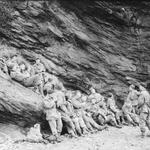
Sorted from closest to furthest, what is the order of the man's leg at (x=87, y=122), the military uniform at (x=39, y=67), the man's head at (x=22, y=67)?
the man's leg at (x=87, y=122), the man's head at (x=22, y=67), the military uniform at (x=39, y=67)

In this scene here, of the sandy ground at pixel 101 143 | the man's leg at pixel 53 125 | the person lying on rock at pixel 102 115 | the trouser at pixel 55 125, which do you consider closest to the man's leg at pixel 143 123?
the sandy ground at pixel 101 143

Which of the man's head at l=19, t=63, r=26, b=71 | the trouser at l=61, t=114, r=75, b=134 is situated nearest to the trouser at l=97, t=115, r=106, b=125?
the trouser at l=61, t=114, r=75, b=134

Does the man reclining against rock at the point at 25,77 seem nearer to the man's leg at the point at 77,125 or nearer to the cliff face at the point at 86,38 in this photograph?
the man's leg at the point at 77,125

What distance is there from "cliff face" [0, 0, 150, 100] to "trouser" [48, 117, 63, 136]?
16.0 ft

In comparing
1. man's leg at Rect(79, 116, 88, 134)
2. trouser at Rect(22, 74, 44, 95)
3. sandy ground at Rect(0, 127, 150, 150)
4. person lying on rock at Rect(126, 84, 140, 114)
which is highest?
trouser at Rect(22, 74, 44, 95)

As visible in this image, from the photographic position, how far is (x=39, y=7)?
22.6 m

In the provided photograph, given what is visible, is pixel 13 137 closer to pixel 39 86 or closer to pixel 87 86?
pixel 39 86

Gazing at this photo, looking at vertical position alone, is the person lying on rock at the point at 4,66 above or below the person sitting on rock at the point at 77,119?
above

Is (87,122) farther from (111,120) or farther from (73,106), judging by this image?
(111,120)

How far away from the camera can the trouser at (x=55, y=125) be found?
18.0m

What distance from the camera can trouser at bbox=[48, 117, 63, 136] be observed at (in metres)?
18.0

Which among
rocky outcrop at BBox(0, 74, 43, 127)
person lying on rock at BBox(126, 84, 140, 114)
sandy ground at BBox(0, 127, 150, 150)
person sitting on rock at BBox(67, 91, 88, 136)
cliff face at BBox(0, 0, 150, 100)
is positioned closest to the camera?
sandy ground at BBox(0, 127, 150, 150)

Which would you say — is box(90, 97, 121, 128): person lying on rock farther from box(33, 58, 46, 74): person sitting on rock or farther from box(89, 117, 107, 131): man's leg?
box(33, 58, 46, 74): person sitting on rock

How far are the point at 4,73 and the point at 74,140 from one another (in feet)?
15.4
